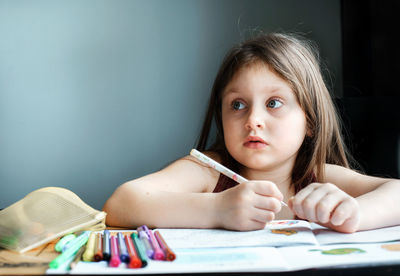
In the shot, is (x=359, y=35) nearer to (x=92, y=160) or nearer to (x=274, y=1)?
(x=274, y=1)

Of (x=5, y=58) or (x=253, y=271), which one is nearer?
(x=253, y=271)

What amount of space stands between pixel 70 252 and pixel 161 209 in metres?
0.22

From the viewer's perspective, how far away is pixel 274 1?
136 centimetres

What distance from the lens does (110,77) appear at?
132 cm

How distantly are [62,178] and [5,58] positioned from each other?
42cm

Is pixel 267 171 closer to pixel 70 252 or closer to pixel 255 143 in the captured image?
pixel 255 143

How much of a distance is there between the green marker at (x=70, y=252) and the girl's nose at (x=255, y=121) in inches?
15.1

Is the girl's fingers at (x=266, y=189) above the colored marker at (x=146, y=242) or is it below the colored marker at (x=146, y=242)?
above

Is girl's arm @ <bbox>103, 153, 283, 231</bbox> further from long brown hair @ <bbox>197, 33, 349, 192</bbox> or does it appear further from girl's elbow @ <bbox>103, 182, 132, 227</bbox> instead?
long brown hair @ <bbox>197, 33, 349, 192</bbox>

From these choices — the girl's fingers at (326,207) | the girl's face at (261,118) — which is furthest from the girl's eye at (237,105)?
the girl's fingers at (326,207)

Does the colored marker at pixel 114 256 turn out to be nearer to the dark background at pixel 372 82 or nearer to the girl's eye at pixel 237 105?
the girl's eye at pixel 237 105

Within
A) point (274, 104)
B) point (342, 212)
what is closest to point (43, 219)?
point (342, 212)

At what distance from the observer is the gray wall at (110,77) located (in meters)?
1.28

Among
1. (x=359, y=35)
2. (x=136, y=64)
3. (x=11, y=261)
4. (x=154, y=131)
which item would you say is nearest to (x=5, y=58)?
(x=136, y=64)
